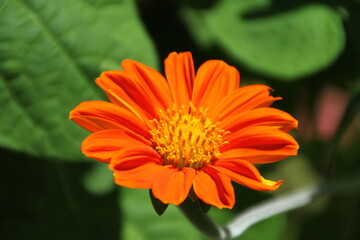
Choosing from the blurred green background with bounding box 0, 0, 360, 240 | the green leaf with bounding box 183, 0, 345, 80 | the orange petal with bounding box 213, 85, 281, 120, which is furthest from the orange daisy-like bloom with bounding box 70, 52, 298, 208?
the green leaf with bounding box 183, 0, 345, 80

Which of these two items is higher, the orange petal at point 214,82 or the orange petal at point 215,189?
the orange petal at point 214,82

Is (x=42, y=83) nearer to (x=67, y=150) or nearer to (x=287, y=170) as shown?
(x=67, y=150)

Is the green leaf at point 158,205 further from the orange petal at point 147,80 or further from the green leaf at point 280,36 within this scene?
the green leaf at point 280,36

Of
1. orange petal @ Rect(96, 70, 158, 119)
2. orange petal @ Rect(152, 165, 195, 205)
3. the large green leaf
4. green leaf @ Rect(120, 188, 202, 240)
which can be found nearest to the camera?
orange petal @ Rect(152, 165, 195, 205)

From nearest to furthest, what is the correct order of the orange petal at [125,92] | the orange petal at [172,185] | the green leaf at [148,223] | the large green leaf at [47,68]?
the orange petal at [172,185], the orange petal at [125,92], the large green leaf at [47,68], the green leaf at [148,223]

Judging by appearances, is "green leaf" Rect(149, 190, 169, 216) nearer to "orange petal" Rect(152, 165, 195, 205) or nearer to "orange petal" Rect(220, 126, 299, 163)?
"orange petal" Rect(152, 165, 195, 205)

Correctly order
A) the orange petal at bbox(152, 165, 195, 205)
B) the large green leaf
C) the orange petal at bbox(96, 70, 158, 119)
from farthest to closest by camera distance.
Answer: the large green leaf, the orange petal at bbox(96, 70, 158, 119), the orange petal at bbox(152, 165, 195, 205)

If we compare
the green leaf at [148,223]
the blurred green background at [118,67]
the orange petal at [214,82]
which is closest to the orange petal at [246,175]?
the orange petal at [214,82]
